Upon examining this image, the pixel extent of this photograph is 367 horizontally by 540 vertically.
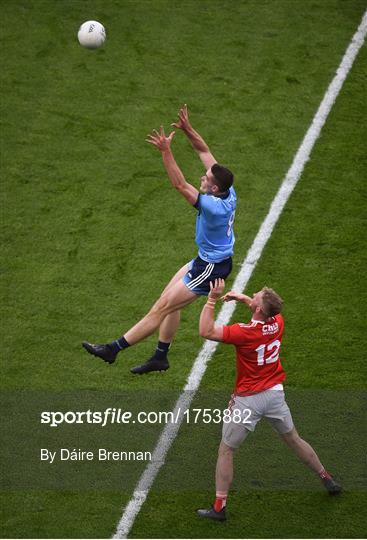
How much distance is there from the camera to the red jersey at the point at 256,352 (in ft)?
31.9

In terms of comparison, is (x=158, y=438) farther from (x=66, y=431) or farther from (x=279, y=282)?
(x=279, y=282)

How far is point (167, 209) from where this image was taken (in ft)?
46.2

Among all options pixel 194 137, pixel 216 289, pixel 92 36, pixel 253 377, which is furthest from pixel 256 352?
pixel 92 36

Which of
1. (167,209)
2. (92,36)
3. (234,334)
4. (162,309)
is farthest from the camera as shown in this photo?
(167,209)

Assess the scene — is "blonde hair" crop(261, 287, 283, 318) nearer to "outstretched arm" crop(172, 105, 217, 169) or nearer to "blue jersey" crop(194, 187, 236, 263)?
"blue jersey" crop(194, 187, 236, 263)

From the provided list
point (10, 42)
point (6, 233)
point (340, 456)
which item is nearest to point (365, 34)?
point (10, 42)

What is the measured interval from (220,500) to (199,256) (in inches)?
93.8

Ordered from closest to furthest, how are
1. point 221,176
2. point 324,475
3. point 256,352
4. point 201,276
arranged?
point 256,352, point 221,176, point 324,475, point 201,276

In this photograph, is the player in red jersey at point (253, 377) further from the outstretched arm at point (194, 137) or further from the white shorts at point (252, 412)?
the outstretched arm at point (194, 137)

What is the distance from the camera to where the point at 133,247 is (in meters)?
13.5

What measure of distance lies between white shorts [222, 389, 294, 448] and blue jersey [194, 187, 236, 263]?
1.54 meters

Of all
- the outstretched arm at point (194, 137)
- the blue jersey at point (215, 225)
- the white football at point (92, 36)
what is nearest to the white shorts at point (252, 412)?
the blue jersey at point (215, 225)

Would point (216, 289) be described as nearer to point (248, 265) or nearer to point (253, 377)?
point (253, 377)

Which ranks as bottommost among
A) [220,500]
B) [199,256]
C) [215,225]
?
[220,500]
